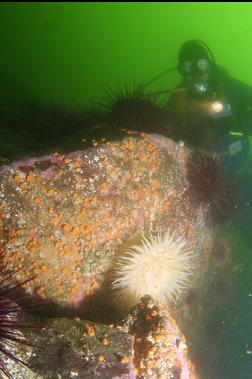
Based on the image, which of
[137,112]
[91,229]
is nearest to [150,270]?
[91,229]

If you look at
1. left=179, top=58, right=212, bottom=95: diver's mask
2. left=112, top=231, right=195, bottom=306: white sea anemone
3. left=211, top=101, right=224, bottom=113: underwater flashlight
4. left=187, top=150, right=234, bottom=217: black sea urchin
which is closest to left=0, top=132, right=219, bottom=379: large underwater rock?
left=112, top=231, right=195, bottom=306: white sea anemone

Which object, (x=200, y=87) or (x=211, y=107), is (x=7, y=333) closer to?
(x=211, y=107)

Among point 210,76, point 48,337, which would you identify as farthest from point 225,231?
point 48,337

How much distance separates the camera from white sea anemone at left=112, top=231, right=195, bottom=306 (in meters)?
4.05

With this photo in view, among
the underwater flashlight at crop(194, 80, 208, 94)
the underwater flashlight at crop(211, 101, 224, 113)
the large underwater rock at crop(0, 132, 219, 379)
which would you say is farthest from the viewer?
the underwater flashlight at crop(194, 80, 208, 94)

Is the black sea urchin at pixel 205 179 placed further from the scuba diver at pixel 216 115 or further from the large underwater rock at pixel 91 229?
the scuba diver at pixel 216 115

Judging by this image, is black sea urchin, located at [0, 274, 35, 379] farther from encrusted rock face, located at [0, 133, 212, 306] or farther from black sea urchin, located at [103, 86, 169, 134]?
black sea urchin, located at [103, 86, 169, 134]

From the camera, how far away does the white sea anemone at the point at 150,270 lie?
405cm

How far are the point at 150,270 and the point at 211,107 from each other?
4.70 m

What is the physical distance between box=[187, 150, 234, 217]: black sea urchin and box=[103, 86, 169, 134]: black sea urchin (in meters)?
0.75

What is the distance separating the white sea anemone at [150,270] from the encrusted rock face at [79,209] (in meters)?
0.35

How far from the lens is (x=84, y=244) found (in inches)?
163

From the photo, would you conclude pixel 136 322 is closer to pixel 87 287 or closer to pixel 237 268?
pixel 87 287

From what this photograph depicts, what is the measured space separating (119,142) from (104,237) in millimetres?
1344
